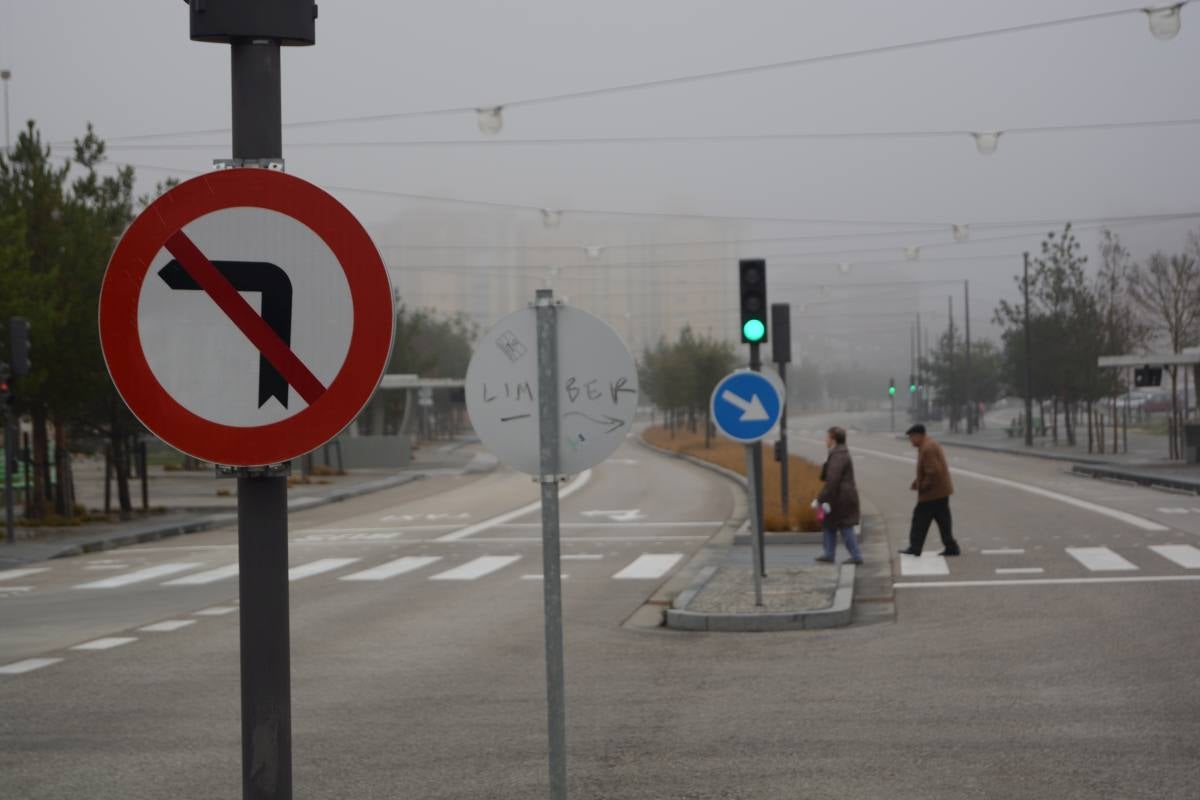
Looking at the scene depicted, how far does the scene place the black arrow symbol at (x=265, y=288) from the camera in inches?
122

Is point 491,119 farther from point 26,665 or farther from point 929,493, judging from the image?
point 26,665

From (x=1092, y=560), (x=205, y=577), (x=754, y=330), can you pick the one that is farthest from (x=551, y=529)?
(x=205, y=577)

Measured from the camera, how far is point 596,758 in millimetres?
8242

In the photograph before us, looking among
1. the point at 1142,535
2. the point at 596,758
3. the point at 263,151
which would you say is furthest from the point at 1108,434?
the point at 263,151

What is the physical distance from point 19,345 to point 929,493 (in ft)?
44.4

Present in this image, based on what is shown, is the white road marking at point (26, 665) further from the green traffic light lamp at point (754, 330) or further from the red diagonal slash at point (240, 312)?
the red diagonal slash at point (240, 312)

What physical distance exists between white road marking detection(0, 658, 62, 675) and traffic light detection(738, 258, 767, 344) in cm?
787

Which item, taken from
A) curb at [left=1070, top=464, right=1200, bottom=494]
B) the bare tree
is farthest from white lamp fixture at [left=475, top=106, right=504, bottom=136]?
the bare tree

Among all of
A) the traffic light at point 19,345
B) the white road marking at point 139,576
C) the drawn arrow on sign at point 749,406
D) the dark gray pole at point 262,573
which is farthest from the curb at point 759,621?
the traffic light at point 19,345

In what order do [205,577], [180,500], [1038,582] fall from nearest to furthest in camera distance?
1. [1038,582]
2. [205,577]
3. [180,500]

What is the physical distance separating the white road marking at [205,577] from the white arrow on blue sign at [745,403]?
22.9ft

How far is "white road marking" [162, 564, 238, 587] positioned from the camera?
18.8 m

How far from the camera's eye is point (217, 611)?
1560 cm

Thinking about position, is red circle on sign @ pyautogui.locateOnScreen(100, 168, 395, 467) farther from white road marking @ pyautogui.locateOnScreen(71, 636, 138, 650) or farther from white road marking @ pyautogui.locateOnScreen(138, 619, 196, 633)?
white road marking @ pyautogui.locateOnScreen(138, 619, 196, 633)
